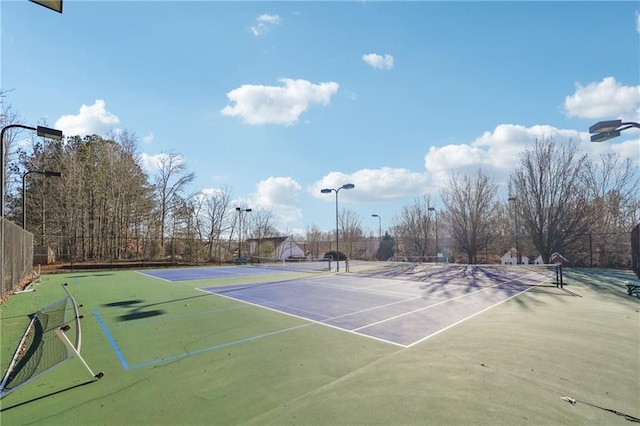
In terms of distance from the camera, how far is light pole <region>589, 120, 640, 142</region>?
7.38 meters

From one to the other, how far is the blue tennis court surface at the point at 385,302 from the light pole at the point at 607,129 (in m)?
5.31

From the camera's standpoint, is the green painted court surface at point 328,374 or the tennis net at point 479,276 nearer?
the green painted court surface at point 328,374

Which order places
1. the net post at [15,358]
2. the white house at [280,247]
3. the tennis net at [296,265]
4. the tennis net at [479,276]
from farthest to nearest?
1. the white house at [280,247]
2. the tennis net at [296,265]
3. the tennis net at [479,276]
4. the net post at [15,358]

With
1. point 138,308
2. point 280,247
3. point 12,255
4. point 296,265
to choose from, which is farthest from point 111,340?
point 280,247

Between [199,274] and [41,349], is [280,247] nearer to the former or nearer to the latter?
[199,274]

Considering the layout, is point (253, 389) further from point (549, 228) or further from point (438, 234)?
point (438, 234)

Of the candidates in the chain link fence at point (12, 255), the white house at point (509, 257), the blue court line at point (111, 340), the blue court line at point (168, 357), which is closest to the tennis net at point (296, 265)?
the chain link fence at point (12, 255)

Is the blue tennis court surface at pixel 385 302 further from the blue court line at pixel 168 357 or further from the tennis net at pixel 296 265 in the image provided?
the tennis net at pixel 296 265

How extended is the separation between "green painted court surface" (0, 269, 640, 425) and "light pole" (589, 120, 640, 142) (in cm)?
435

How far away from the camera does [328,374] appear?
4.90 m

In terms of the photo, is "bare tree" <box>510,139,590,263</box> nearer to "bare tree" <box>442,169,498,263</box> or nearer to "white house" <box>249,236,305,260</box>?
"bare tree" <box>442,169,498,263</box>

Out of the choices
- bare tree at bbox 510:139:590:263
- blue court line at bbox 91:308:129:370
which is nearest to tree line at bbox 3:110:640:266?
bare tree at bbox 510:139:590:263

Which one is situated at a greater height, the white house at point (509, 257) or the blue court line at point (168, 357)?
the blue court line at point (168, 357)

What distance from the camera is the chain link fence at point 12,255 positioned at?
1073cm
